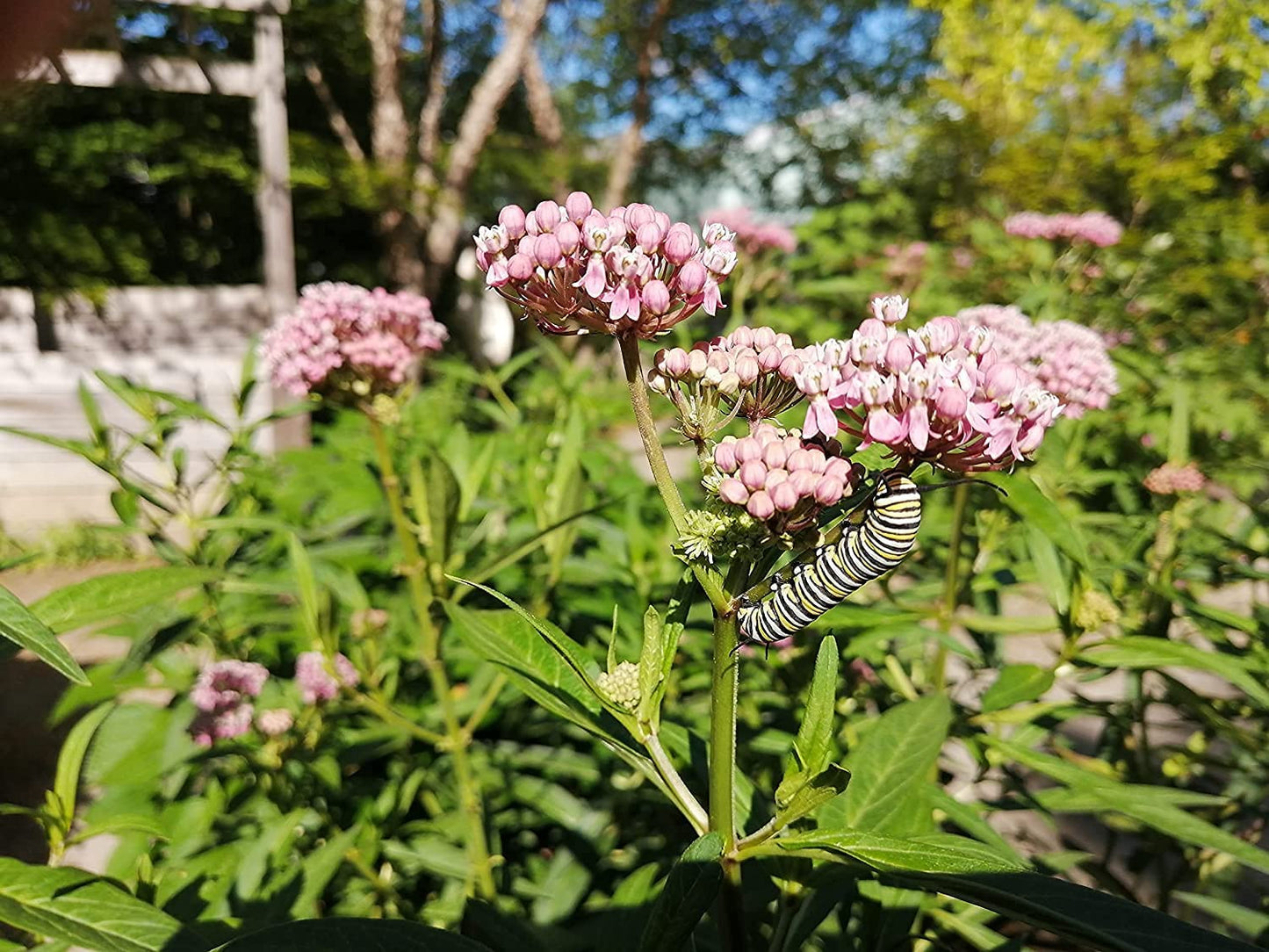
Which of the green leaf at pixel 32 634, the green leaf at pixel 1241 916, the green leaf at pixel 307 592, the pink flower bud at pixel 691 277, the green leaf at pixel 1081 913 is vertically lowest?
the green leaf at pixel 1241 916

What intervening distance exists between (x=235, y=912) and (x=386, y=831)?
548 mm

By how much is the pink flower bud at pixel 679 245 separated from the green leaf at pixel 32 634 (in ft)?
2.60

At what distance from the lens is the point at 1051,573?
4.99ft

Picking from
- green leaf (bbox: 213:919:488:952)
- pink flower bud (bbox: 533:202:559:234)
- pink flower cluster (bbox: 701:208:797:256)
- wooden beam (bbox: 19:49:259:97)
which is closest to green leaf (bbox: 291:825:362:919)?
green leaf (bbox: 213:919:488:952)

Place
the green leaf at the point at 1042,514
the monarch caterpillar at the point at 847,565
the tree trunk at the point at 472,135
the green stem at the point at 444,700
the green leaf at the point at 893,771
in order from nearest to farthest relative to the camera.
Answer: the monarch caterpillar at the point at 847,565 < the green leaf at the point at 893,771 < the green leaf at the point at 1042,514 < the green stem at the point at 444,700 < the tree trunk at the point at 472,135

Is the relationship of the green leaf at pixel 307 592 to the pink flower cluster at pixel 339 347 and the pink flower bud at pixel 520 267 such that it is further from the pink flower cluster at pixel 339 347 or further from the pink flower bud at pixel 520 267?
the pink flower bud at pixel 520 267

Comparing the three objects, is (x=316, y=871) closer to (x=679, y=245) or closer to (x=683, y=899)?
(x=683, y=899)

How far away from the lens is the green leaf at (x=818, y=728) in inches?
33.7

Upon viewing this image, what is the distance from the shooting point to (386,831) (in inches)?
76.9

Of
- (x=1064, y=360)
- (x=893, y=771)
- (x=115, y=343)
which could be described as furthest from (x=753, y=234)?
(x=115, y=343)

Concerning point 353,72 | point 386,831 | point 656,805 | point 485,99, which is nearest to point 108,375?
point 386,831

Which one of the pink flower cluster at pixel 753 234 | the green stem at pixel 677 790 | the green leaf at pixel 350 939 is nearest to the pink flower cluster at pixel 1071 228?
the pink flower cluster at pixel 753 234

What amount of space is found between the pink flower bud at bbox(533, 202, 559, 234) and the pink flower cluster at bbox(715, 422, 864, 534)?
0.37 metres

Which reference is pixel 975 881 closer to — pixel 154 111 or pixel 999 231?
pixel 999 231
